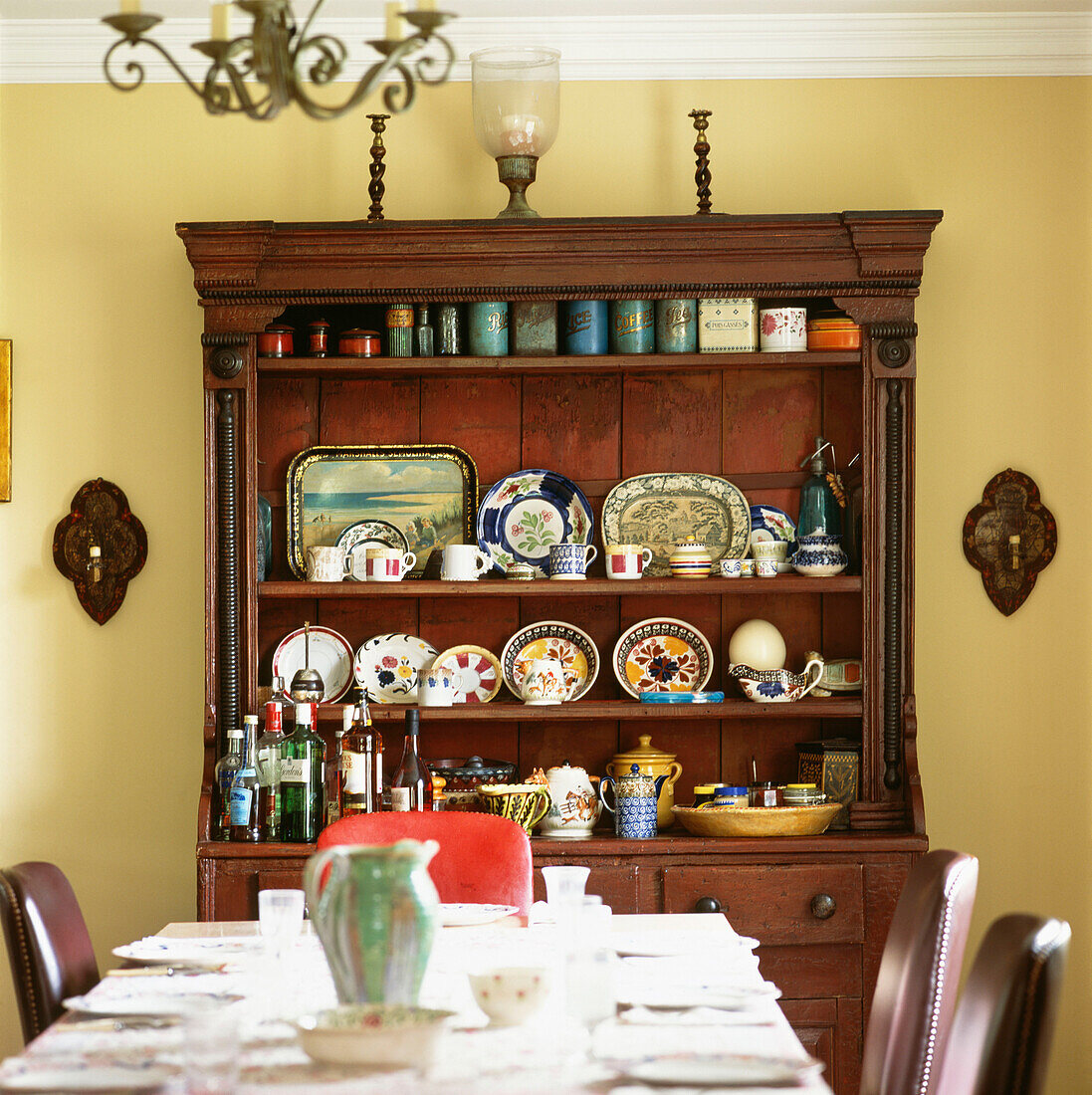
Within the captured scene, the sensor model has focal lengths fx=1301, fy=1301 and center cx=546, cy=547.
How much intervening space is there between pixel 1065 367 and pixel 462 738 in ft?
5.50

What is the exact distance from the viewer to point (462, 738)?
3088 mm

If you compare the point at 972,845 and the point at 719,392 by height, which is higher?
the point at 719,392

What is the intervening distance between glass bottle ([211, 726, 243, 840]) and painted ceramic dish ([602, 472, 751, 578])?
952 millimetres

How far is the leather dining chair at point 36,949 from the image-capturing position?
5.48 feet

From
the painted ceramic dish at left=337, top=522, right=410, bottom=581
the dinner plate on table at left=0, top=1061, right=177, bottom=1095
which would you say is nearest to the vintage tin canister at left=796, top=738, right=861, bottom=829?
the painted ceramic dish at left=337, top=522, right=410, bottom=581

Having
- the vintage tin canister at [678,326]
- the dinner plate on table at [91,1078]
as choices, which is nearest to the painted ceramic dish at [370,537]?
the vintage tin canister at [678,326]

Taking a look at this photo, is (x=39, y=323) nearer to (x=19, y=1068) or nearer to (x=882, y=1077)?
(x=19, y=1068)

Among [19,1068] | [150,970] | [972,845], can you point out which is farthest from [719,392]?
[19,1068]

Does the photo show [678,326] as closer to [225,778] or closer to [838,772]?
[838,772]

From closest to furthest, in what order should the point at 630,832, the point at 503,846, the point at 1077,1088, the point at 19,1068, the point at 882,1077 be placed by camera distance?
the point at 19,1068
the point at 882,1077
the point at 503,846
the point at 630,832
the point at 1077,1088

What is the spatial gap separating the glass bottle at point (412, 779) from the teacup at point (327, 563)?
1.18 ft

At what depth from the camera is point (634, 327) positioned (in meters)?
2.92

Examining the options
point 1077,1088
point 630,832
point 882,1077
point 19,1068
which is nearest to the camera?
point 19,1068

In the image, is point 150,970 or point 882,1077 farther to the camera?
point 150,970
